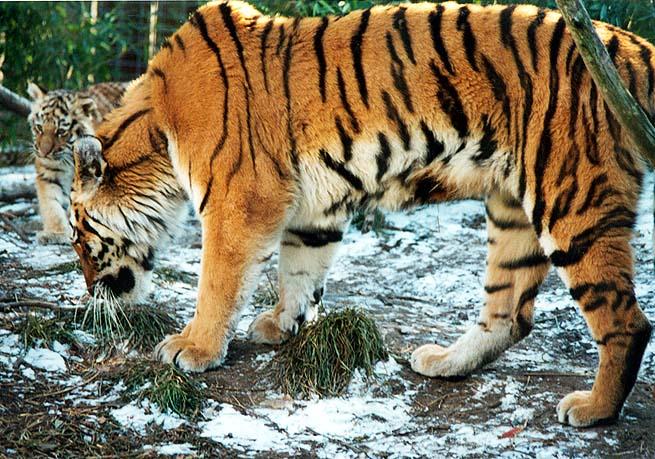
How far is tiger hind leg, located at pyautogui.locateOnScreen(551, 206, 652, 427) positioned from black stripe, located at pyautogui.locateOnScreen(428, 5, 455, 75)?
30.2 inches

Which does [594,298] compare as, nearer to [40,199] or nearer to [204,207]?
[204,207]

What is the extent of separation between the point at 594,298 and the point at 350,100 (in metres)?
1.21

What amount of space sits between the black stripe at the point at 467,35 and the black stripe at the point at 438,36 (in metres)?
0.08

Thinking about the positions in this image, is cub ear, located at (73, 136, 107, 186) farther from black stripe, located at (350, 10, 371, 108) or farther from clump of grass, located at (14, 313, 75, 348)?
black stripe, located at (350, 10, 371, 108)

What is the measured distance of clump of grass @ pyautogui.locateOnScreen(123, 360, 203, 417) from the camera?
341cm

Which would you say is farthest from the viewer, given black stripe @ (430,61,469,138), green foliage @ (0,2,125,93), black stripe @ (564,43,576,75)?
green foliage @ (0,2,125,93)

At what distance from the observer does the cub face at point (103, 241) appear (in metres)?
3.96

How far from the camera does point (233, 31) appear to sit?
3.94 m

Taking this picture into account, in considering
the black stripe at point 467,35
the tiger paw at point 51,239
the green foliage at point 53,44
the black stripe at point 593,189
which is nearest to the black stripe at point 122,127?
the black stripe at point 467,35

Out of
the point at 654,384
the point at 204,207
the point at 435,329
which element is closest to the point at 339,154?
the point at 204,207

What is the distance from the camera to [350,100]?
12.1 ft

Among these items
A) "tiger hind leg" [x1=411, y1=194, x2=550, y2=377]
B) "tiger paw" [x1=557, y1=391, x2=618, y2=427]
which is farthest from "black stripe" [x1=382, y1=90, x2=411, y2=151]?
"tiger paw" [x1=557, y1=391, x2=618, y2=427]

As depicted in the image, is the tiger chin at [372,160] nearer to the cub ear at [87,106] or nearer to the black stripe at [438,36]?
the black stripe at [438,36]

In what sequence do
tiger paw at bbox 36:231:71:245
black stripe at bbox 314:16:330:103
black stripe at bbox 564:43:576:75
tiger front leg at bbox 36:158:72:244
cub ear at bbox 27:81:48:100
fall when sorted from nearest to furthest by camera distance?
1. black stripe at bbox 564:43:576:75
2. black stripe at bbox 314:16:330:103
3. tiger paw at bbox 36:231:71:245
4. tiger front leg at bbox 36:158:72:244
5. cub ear at bbox 27:81:48:100
